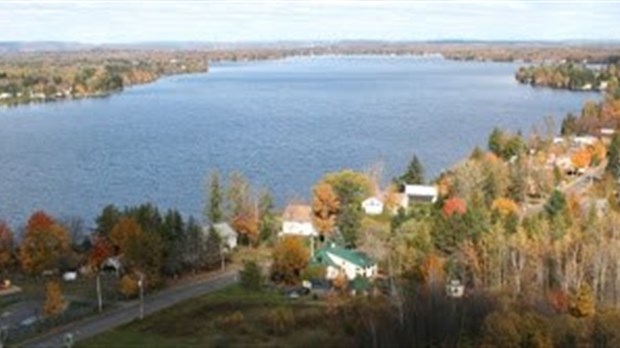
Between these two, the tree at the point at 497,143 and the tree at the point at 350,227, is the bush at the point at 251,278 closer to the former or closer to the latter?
the tree at the point at 350,227

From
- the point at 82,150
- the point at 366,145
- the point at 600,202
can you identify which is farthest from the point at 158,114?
the point at 600,202

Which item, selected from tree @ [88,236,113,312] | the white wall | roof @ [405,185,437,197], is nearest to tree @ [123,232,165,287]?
tree @ [88,236,113,312]

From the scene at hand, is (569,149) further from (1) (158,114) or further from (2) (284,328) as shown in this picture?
(1) (158,114)

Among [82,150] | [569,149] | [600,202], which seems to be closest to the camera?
[600,202]

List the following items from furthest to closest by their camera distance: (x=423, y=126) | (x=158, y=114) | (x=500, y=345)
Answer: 1. (x=158, y=114)
2. (x=423, y=126)
3. (x=500, y=345)

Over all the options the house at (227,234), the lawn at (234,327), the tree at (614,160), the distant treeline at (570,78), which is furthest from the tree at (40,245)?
the distant treeline at (570,78)

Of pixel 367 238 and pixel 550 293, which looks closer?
pixel 550 293

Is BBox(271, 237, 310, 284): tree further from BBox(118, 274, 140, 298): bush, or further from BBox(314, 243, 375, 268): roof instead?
BBox(118, 274, 140, 298): bush
